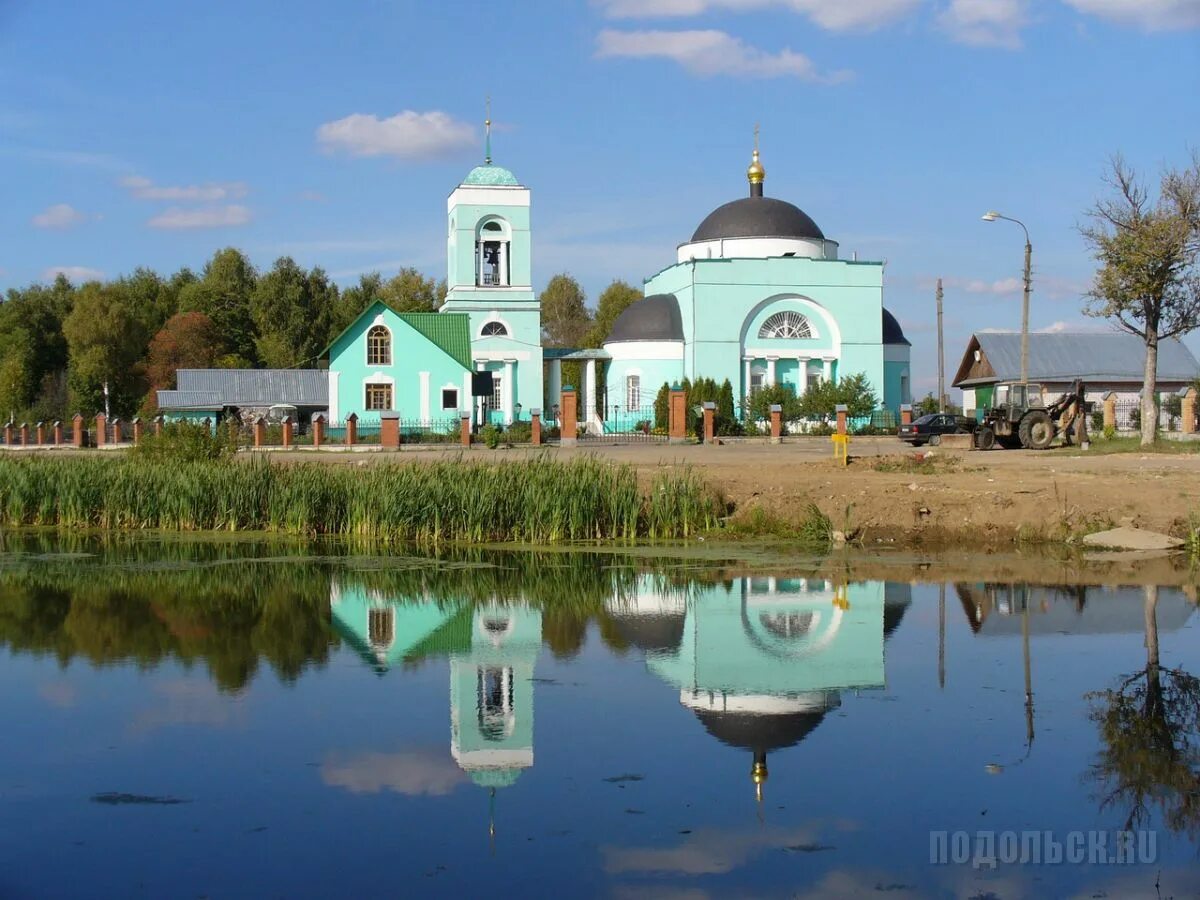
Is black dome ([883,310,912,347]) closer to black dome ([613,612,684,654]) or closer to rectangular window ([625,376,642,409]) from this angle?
rectangular window ([625,376,642,409])

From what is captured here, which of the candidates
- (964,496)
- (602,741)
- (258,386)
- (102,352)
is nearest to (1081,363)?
(258,386)

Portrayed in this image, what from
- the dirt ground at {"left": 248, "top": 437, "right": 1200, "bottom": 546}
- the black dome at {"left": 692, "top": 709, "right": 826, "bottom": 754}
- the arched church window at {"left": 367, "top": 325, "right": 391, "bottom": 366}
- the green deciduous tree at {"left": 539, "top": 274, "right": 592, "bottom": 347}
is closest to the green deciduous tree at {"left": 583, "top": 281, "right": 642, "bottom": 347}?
the green deciduous tree at {"left": 539, "top": 274, "right": 592, "bottom": 347}

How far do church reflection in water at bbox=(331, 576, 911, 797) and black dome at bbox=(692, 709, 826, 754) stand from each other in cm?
1

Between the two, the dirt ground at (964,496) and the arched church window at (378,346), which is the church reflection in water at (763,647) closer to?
the dirt ground at (964,496)

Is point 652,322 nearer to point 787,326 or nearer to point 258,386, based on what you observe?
point 787,326

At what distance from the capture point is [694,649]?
40.8ft

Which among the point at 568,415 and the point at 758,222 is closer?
the point at 568,415

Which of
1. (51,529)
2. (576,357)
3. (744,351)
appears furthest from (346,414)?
(51,529)

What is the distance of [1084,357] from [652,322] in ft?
62.8

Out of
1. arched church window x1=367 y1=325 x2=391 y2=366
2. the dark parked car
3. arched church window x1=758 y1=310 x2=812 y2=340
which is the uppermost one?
arched church window x1=758 y1=310 x2=812 y2=340

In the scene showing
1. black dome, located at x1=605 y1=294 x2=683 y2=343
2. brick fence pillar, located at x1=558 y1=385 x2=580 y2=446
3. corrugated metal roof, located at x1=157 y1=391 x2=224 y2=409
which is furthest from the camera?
corrugated metal roof, located at x1=157 y1=391 x2=224 y2=409

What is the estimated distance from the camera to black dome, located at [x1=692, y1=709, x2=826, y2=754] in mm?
9164

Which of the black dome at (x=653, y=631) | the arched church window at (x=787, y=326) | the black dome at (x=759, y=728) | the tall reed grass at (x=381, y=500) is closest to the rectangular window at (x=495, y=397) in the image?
the arched church window at (x=787, y=326)

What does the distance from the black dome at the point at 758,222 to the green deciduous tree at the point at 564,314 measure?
1266 inches
